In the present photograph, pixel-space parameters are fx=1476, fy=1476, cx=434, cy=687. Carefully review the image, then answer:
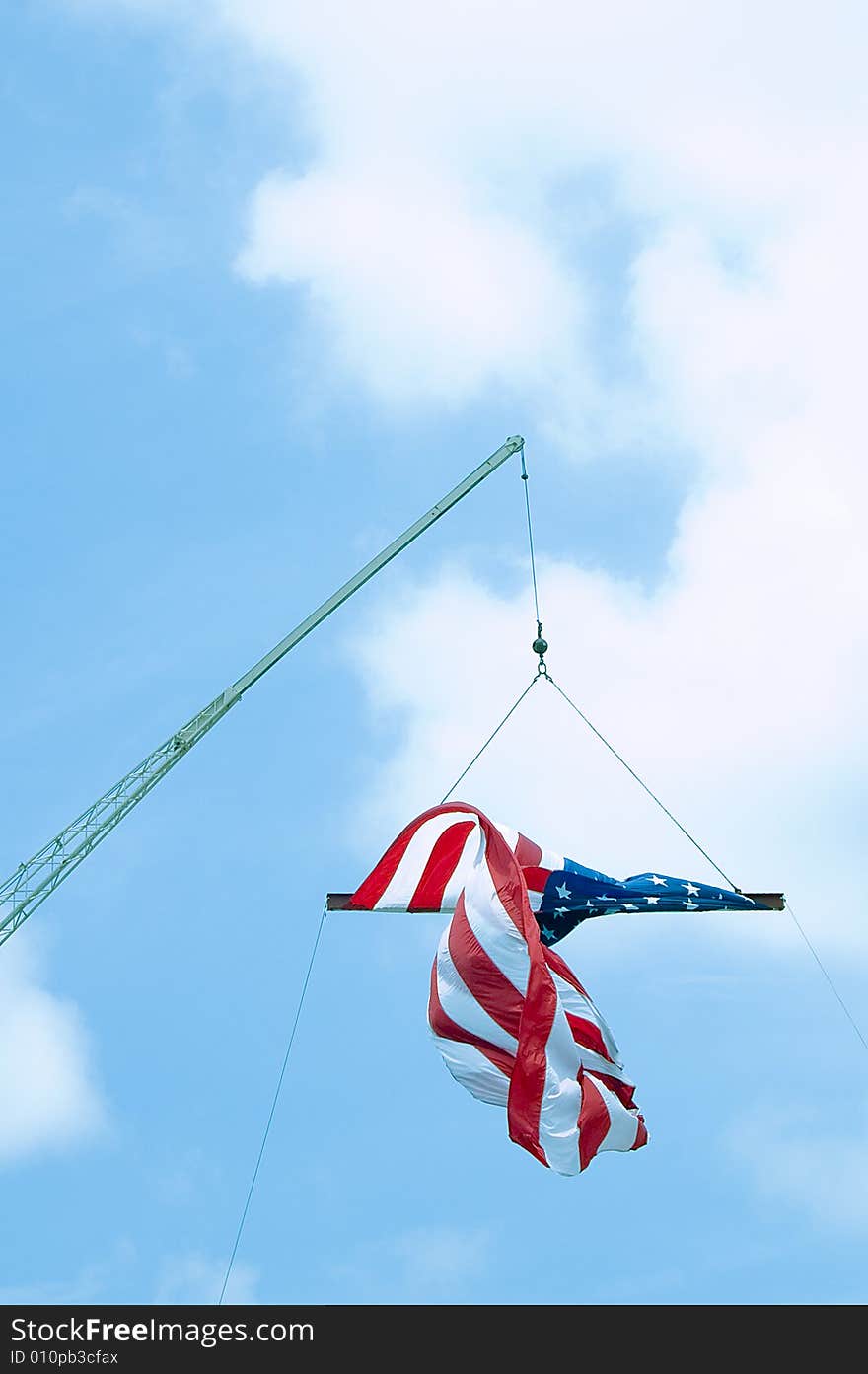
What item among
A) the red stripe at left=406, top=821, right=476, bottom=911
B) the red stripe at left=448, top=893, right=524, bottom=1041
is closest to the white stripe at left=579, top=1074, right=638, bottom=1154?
the red stripe at left=448, top=893, right=524, bottom=1041

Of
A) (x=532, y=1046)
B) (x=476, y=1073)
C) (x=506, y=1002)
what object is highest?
(x=506, y=1002)

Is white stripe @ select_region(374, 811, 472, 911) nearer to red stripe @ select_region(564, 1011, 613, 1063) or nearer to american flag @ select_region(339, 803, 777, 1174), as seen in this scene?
american flag @ select_region(339, 803, 777, 1174)

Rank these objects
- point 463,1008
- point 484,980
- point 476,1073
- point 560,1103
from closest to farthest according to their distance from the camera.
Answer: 1. point 560,1103
2. point 476,1073
3. point 484,980
4. point 463,1008

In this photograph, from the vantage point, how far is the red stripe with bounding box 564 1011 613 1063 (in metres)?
41.9

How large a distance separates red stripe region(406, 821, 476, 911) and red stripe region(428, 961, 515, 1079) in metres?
2.57

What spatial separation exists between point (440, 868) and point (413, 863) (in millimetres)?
807

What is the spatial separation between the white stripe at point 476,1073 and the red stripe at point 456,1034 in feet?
0.39

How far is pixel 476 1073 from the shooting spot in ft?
130

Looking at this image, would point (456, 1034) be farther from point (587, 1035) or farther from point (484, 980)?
point (587, 1035)

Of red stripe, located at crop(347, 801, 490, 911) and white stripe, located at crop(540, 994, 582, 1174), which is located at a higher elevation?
red stripe, located at crop(347, 801, 490, 911)

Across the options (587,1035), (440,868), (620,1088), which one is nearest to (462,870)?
(440,868)

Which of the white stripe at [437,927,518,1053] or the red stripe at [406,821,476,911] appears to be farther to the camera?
the red stripe at [406,821,476,911]

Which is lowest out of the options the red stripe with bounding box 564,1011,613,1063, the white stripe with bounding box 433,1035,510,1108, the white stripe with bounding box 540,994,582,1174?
the white stripe with bounding box 540,994,582,1174

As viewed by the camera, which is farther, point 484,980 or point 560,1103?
point 484,980
